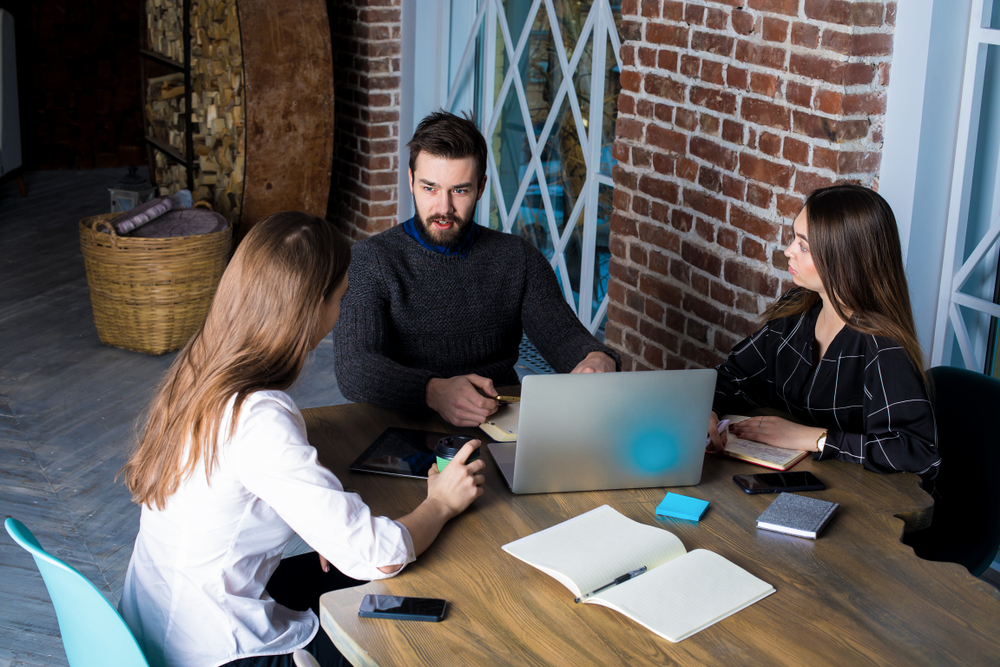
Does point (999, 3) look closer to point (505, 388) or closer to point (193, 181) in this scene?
point (505, 388)

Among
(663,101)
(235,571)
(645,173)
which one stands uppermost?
(663,101)

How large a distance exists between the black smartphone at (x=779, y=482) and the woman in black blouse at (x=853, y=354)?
0.39 feet

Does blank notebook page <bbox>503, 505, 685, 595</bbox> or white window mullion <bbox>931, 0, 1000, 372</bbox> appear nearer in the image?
blank notebook page <bbox>503, 505, 685, 595</bbox>

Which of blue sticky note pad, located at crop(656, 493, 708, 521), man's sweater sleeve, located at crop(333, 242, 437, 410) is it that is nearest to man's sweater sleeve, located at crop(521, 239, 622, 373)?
man's sweater sleeve, located at crop(333, 242, 437, 410)

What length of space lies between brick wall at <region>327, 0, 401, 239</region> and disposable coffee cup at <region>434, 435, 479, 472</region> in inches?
126

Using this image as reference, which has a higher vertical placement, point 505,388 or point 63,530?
point 505,388

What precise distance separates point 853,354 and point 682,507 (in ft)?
2.01

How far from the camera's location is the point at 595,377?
1.64m

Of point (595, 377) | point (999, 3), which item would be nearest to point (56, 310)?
point (595, 377)

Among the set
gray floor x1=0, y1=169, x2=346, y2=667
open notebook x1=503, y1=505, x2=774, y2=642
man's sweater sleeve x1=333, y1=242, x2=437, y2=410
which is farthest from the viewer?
gray floor x1=0, y1=169, x2=346, y2=667

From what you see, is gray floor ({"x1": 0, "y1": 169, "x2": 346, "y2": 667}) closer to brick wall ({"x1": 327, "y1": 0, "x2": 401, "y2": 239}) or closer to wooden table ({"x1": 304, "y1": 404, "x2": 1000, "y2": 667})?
wooden table ({"x1": 304, "y1": 404, "x2": 1000, "y2": 667})

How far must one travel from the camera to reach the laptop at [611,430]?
1633 millimetres

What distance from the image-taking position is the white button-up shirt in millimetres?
1444

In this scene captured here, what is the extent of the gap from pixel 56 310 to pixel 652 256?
130 inches
